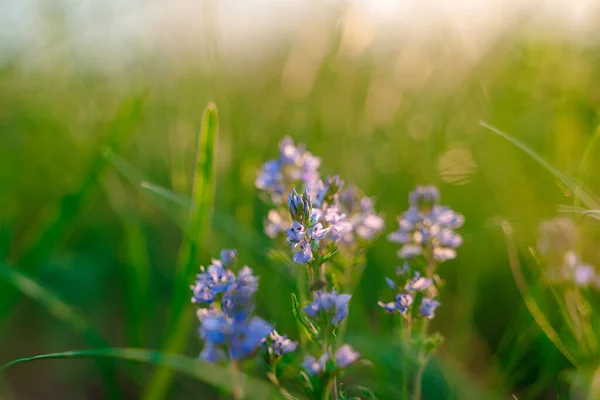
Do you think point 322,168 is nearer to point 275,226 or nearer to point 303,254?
point 275,226

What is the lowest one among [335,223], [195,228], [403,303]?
[403,303]

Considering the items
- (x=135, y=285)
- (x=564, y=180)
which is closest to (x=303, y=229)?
(x=564, y=180)

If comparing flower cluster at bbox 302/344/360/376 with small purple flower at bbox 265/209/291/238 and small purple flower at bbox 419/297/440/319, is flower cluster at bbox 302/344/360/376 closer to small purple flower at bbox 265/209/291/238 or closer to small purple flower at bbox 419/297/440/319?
small purple flower at bbox 419/297/440/319

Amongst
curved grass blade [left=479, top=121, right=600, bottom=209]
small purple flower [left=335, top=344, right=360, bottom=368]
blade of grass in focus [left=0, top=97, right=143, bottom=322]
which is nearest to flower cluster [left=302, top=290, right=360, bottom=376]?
small purple flower [left=335, top=344, right=360, bottom=368]

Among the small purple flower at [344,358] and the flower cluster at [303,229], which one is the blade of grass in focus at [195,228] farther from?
the small purple flower at [344,358]

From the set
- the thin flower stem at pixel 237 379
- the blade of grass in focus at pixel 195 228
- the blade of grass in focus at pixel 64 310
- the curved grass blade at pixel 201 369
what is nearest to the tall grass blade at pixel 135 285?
the blade of grass in focus at pixel 64 310

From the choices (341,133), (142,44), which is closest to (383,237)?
(341,133)
